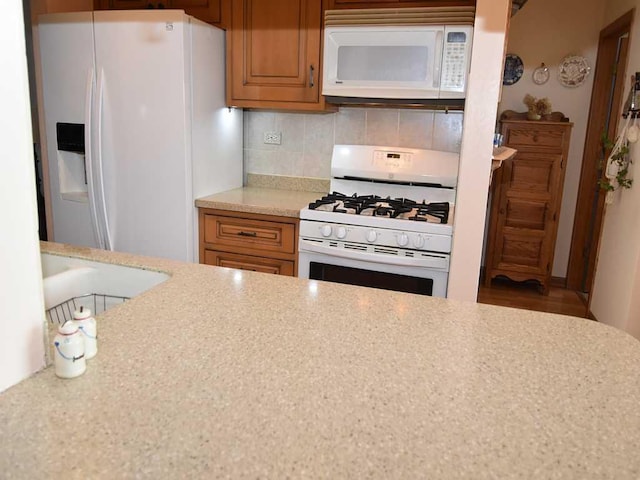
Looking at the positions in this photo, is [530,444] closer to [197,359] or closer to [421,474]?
[421,474]

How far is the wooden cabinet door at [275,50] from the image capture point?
2789 millimetres

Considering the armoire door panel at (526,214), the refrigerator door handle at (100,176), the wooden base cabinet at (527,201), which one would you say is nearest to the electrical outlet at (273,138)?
the refrigerator door handle at (100,176)

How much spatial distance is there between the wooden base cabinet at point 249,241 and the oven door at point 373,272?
0.34 feet

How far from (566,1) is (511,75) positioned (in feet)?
2.15

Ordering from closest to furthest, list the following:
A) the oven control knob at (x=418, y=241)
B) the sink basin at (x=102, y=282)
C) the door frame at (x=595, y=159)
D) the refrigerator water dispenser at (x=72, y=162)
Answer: the sink basin at (x=102, y=282) < the oven control knob at (x=418, y=241) < the refrigerator water dispenser at (x=72, y=162) < the door frame at (x=595, y=159)

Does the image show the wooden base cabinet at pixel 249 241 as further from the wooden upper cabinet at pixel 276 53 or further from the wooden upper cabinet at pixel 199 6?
the wooden upper cabinet at pixel 199 6

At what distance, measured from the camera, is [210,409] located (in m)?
0.84

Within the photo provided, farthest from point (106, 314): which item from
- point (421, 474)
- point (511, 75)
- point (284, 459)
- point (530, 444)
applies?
point (511, 75)

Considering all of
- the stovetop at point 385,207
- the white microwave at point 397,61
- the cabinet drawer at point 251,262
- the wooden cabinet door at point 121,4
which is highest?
the wooden cabinet door at point 121,4

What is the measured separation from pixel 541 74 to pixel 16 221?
4.13 m

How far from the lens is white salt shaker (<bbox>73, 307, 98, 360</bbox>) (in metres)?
0.96

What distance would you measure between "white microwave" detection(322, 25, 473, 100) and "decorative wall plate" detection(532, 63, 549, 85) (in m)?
1.91

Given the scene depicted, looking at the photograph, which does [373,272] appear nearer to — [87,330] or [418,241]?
[418,241]

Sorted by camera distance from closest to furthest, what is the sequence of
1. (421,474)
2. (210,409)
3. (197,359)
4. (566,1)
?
(421,474)
(210,409)
(197,359)
(566,1)
